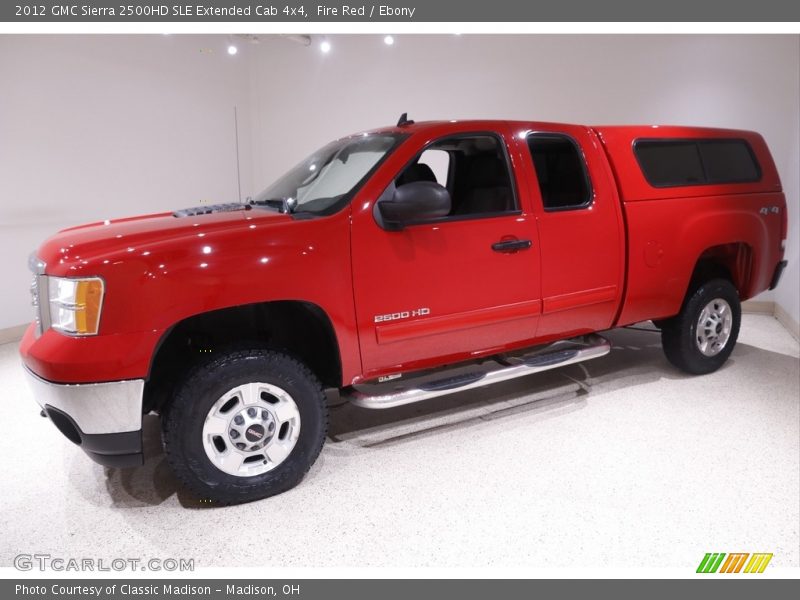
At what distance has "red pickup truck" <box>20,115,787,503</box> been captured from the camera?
220 centimetres

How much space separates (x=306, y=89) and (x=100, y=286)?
5.20 meters

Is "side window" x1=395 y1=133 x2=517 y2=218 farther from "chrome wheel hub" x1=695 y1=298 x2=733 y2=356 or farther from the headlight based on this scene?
"chrome wheel hub" x1=695 y1=298 x2=733 y2=356

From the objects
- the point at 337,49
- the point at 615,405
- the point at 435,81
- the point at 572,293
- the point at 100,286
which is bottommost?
the point at 615,405

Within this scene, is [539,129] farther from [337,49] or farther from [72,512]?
[337,49]

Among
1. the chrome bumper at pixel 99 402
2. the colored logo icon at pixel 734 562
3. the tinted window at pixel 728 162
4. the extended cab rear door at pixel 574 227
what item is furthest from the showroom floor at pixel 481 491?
the tinted window at pixel 728 162

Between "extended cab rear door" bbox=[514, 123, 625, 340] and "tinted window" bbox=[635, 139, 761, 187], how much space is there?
418 mm

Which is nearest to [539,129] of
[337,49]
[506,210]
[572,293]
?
[506,210]

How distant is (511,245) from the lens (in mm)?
2930

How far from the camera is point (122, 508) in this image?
8.25ft

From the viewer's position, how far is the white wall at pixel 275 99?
16.0 feet

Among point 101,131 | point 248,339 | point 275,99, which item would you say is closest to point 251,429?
point 248,339

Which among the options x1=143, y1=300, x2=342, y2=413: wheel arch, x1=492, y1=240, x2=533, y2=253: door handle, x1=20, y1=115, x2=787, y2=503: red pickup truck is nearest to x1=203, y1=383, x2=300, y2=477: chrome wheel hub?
x1=20, y1=115, x2=787, y2=503: red pickup truck

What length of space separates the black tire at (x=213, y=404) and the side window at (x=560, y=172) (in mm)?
1763

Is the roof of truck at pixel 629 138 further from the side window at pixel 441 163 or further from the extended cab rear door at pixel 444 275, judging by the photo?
the side window at pixel 441 163
